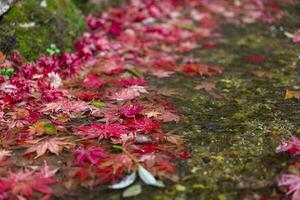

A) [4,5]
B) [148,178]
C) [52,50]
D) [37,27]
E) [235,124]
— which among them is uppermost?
[4,5]

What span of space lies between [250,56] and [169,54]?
3.00 ft

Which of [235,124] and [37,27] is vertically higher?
[37,27]

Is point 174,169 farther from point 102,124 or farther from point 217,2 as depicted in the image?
point 217,2

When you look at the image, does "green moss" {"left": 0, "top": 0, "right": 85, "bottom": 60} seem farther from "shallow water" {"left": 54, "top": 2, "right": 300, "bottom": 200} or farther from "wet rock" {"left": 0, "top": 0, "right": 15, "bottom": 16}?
"shallow water" {"left": 54, "top": 2, "right": 300, "bottom": 200}

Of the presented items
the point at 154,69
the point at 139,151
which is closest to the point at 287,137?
the point at 139,151

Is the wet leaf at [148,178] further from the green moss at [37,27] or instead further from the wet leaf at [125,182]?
the green moss at [37,27]

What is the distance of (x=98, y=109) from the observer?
3.60 metres

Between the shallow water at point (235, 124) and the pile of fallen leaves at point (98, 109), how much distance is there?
0.36 feet

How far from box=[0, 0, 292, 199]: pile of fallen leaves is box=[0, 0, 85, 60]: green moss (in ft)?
Answer: 0.41

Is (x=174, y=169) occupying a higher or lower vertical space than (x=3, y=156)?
lower

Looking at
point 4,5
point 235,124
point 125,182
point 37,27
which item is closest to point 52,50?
point 37,27

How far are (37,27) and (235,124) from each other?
2385 mm

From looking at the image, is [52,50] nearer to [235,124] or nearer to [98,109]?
[98,109]

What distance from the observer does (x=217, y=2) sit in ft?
22.4
